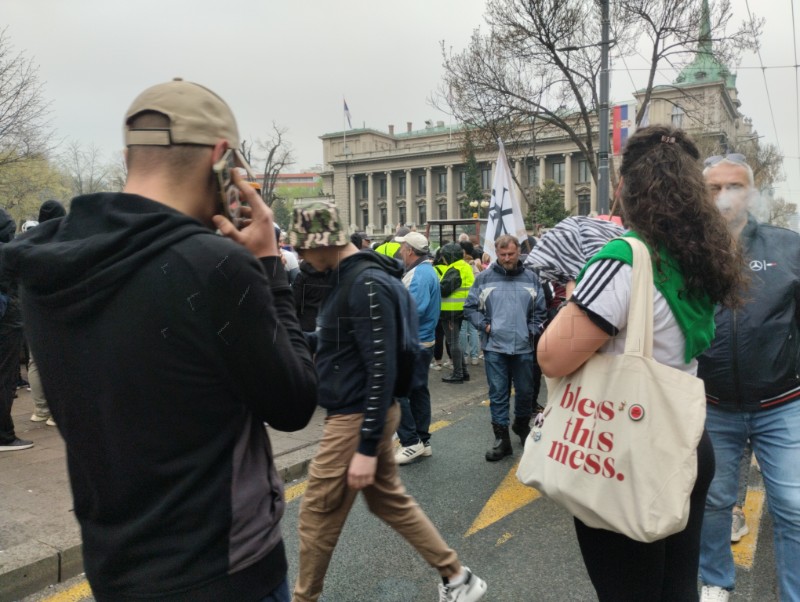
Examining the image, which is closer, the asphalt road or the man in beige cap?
the man in beige cap

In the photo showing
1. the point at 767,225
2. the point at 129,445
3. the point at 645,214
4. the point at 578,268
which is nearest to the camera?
the point at 129,445

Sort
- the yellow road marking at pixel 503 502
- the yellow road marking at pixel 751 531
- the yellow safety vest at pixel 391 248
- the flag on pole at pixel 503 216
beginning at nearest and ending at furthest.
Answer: the yellow road marking at pixel 751 531, the yellow road marking at pixel 503 502, the yellow safety vest at pixel 391 248, the flag on pole at pixel 503 216

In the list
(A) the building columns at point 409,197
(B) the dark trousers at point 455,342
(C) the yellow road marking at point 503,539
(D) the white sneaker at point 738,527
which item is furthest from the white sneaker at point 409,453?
(A) the building columns at point 409,197

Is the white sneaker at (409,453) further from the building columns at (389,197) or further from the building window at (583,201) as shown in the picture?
the building window at (583,201)

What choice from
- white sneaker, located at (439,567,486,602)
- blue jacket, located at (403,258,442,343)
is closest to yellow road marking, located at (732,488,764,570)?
white sneaker, located at (439,567,486,602)

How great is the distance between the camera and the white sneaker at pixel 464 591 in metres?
2.86

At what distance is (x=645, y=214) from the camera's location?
5.98 feet

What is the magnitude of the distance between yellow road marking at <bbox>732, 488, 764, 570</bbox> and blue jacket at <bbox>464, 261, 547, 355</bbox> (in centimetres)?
199

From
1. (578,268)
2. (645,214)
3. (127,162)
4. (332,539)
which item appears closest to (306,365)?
(127,162)

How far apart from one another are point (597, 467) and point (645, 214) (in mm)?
751

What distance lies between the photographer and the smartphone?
121 centimetres

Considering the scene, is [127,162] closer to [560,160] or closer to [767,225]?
[767,225]

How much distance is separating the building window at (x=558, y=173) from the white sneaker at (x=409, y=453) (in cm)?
4692

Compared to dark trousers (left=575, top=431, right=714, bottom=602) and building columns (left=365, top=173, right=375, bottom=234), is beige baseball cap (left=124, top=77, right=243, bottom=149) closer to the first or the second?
dark trousers (left=575, top=431, right=714, bottom=602)
